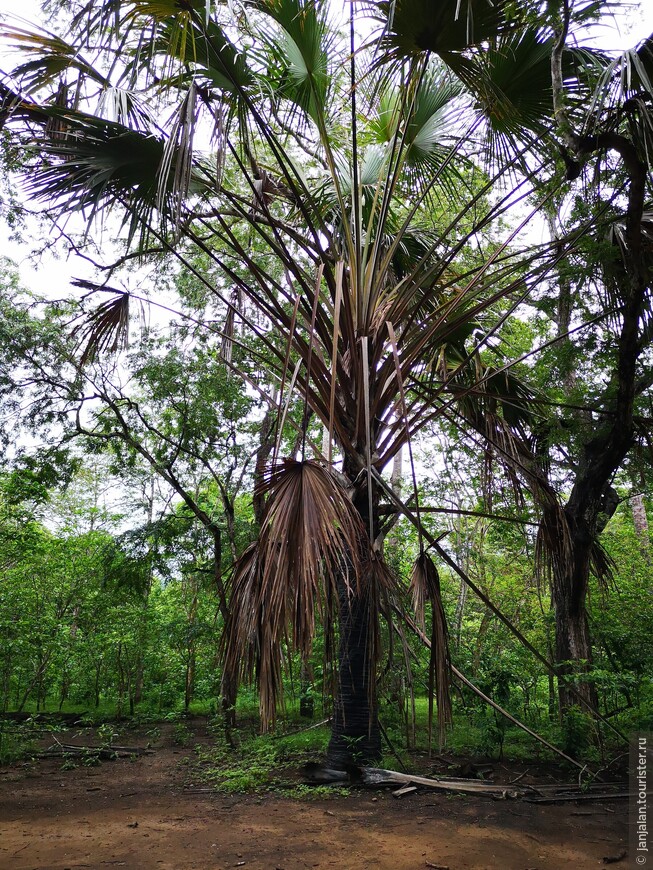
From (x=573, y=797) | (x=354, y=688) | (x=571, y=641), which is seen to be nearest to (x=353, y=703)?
(x=354, y=688)

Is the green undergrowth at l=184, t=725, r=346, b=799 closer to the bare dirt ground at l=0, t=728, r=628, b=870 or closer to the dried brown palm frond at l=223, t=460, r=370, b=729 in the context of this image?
the bare dirt ground at l=0, t=728, r=628, b=870

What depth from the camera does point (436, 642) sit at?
344 cm

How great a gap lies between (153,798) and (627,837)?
310 centimetres

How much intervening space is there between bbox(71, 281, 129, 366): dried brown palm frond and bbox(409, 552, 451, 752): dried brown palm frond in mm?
3357

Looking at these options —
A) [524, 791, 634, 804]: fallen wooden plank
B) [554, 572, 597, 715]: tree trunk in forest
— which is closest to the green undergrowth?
[524, 791, 634, 804]: fallen wooden plank

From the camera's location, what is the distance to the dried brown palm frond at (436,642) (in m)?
3.39

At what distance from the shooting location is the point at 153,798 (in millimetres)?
4273

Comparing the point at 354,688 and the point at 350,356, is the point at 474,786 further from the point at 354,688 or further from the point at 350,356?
the point at 350,356

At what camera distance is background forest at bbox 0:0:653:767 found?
10.7ft

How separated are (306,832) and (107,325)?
4.25 meters

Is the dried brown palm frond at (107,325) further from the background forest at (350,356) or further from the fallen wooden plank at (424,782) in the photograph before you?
the fallen wooden plank at (424,782)

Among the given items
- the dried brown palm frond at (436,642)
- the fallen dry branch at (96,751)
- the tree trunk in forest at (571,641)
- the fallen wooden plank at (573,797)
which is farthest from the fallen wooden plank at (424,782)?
the fallen dry branch at (96,751)

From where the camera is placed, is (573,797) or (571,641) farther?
(571,641)

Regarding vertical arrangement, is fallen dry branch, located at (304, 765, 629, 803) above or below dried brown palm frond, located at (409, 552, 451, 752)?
below
